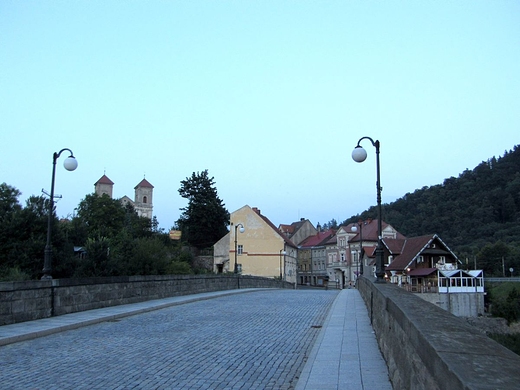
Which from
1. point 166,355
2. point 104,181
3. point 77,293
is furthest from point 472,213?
point 166,355

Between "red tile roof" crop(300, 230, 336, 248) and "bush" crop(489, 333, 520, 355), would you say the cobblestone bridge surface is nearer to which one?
"bush" crop(489, 333, 520, 355)

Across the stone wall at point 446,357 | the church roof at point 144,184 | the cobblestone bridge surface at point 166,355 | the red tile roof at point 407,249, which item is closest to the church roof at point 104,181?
the church roof at point 144,184

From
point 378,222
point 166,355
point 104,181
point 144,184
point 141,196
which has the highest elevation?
point 144,184

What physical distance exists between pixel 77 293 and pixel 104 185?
117 metres

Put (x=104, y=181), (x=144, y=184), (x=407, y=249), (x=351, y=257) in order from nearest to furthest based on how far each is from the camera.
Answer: (x=407, y=249), (x=351, y=257), (x=104, y=181), (x=144, y=184)

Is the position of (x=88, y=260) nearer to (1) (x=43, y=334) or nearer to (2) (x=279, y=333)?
(1) (x=43, y=334)

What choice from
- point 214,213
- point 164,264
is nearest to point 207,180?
point 214,213

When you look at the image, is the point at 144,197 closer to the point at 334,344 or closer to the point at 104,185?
the point at 104,185

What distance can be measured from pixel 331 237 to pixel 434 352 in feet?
328

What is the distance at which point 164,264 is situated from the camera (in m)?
28.8

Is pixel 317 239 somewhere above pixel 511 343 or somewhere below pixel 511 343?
above

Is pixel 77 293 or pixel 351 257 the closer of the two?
pixel 77 293

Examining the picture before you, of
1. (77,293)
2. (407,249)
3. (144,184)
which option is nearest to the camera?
(77,293)

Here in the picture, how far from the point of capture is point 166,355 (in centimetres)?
905
